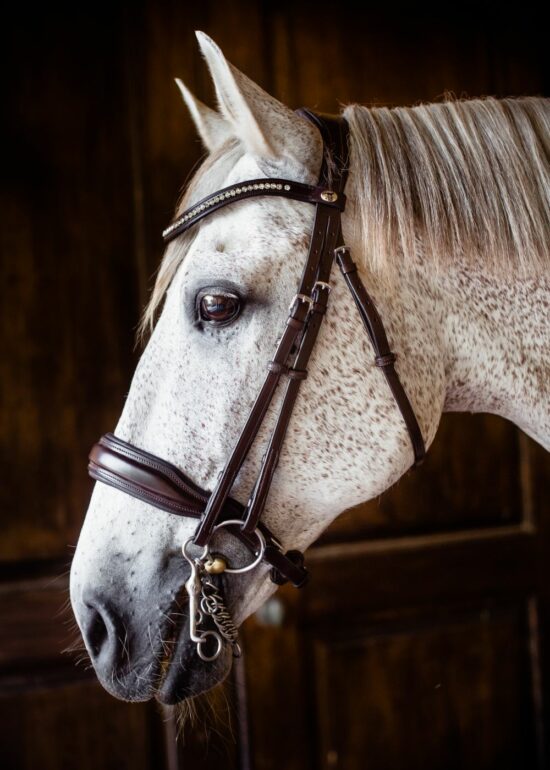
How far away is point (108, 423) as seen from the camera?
1448mm

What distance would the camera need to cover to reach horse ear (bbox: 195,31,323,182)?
0.69m

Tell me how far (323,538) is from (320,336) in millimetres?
965

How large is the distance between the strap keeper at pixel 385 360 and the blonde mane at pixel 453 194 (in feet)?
0.37

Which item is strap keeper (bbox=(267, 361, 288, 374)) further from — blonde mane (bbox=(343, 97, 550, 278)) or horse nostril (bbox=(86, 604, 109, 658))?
horse nostril (bbox=(86, 604, 109, 658))

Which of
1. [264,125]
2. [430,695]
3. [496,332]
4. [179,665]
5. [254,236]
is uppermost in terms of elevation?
[264,125]

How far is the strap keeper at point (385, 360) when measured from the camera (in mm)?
723

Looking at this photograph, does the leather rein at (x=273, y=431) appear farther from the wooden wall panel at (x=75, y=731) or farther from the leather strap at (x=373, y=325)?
the wooden wall panel at (x=75, y=731)

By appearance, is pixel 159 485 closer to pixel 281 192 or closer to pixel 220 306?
pixel 220 306

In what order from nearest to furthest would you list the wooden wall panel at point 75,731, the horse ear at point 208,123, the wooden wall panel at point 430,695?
the horse ear at point 208,123, the wooden wall panel at point 75,731, the wooden wall panel at point 430,695

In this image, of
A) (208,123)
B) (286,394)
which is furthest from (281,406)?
(208,123)

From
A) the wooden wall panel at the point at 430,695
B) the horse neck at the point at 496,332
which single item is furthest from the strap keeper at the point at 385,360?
the wooden wall panel at the point at 430,695

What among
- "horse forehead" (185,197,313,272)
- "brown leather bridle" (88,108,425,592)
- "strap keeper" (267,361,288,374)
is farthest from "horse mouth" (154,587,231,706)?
"horse forehead" (185,197,313,272)

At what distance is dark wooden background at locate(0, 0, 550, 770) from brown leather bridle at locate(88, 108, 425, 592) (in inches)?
29.5

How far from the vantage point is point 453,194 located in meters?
0.76
